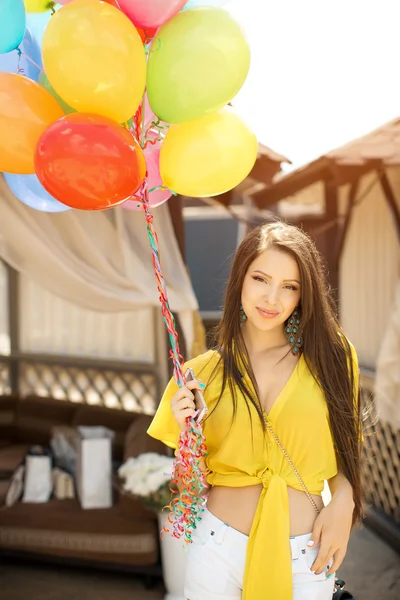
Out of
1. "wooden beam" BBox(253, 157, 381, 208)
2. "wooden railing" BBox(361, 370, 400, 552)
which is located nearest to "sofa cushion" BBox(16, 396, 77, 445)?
"wooden railing" BBox(361, 370, 400, 552)

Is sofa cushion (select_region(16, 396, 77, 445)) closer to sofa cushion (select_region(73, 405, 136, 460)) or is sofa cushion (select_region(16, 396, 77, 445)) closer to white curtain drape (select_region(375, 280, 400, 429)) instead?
sofa cushion (select_region(73, 405, 136, 460))

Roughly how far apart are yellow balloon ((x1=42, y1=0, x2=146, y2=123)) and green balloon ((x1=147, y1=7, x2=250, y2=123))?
0.07 meters

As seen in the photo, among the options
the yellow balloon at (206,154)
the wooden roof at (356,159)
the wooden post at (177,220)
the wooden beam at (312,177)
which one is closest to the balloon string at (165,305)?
the yellow balloon at (206,154)

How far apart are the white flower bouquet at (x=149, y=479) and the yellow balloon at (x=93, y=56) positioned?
6.78 feet

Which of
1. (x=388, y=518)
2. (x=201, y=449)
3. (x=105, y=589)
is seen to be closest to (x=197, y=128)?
(x=201, y=449)

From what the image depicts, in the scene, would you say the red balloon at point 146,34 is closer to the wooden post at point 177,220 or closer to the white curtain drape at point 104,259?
the white curtain drape at point 104,259

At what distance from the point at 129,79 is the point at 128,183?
26cm

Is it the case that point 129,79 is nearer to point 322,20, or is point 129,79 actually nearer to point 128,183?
point 128,183

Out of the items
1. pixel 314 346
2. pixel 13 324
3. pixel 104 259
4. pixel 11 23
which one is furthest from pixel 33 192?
pixel 13 324

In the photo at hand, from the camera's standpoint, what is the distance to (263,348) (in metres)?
1.88

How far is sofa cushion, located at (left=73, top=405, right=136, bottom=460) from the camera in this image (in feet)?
14.7

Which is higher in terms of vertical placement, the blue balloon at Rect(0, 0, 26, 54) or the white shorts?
the blue balloon at Rect(0, 0, 26, 54)

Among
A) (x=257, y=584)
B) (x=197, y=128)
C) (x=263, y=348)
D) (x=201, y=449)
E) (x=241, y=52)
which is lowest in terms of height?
(x=257, y=584)

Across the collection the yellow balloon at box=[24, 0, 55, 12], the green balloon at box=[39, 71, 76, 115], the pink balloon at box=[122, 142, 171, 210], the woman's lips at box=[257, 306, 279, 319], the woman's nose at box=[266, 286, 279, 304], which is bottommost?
the woman's lips at box=[257, 306, 279, 319]
